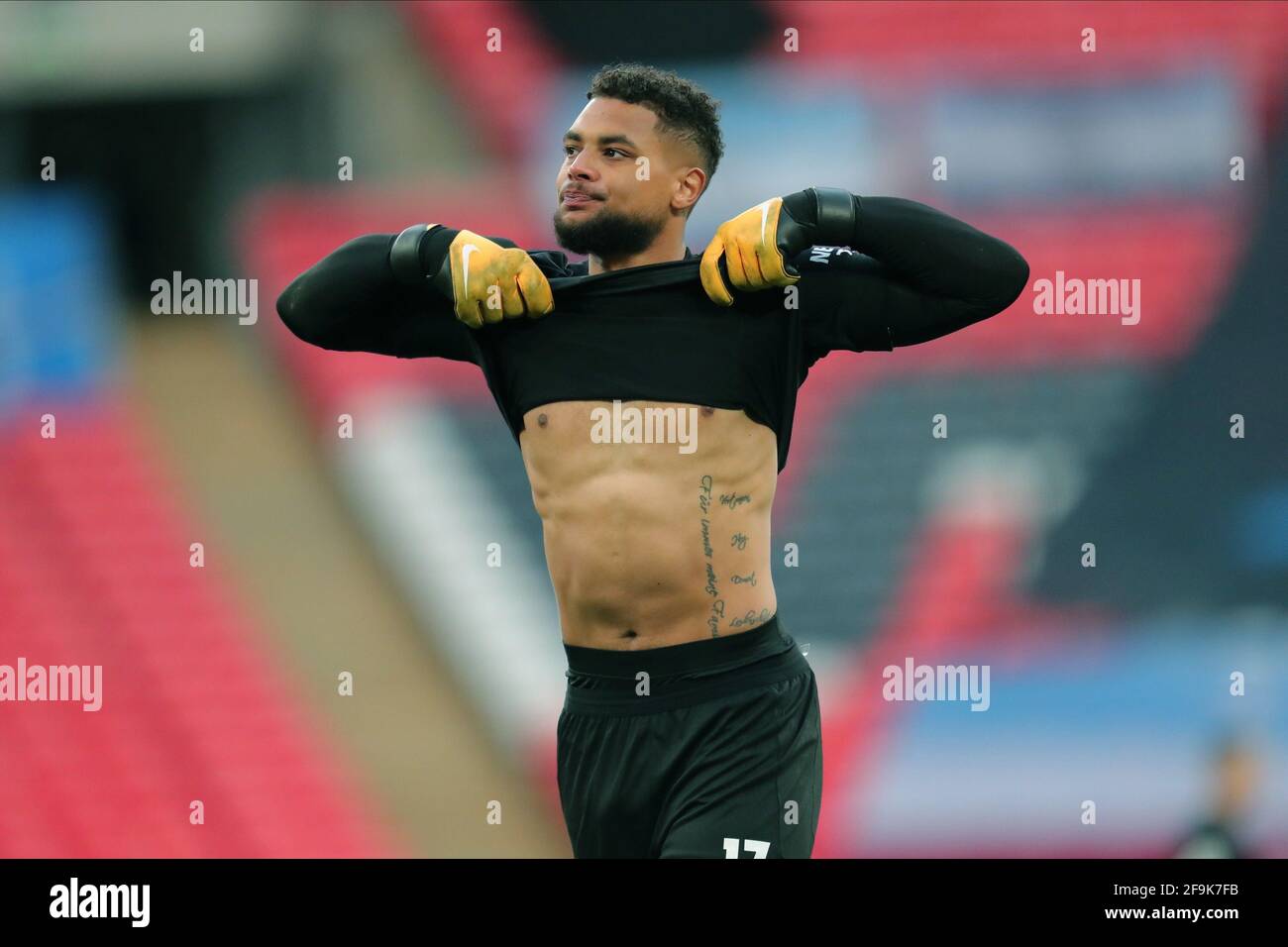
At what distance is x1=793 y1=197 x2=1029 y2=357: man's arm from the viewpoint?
3.37m

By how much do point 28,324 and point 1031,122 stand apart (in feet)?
16.7

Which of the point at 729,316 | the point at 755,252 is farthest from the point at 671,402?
the point at 755,252

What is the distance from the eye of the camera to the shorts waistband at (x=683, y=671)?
3.31 metres

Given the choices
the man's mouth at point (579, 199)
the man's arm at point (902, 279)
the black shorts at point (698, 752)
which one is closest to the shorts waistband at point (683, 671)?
the black shorts at point (698, 752)

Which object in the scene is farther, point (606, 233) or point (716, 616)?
→ point (606, 233)

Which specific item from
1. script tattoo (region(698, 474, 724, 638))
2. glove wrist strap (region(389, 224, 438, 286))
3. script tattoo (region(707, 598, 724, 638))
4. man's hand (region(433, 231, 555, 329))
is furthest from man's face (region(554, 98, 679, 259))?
script tattoo (region(707, 598, 724, 638))

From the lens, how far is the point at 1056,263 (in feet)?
24.5

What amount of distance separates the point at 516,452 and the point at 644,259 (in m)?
4.27

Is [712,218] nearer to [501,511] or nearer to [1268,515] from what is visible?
[501,511]

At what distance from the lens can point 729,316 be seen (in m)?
3.39

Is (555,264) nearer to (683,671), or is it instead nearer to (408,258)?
(408,258)

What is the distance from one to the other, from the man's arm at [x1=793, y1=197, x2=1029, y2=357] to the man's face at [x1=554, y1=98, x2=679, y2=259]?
0.35 meters

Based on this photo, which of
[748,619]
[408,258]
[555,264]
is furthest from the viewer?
[555,264]

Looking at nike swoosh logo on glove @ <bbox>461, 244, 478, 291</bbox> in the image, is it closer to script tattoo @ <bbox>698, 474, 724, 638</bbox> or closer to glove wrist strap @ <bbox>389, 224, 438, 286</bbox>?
glove wrist strap @ <bbox>389, 224, 438, 286</bbox>
